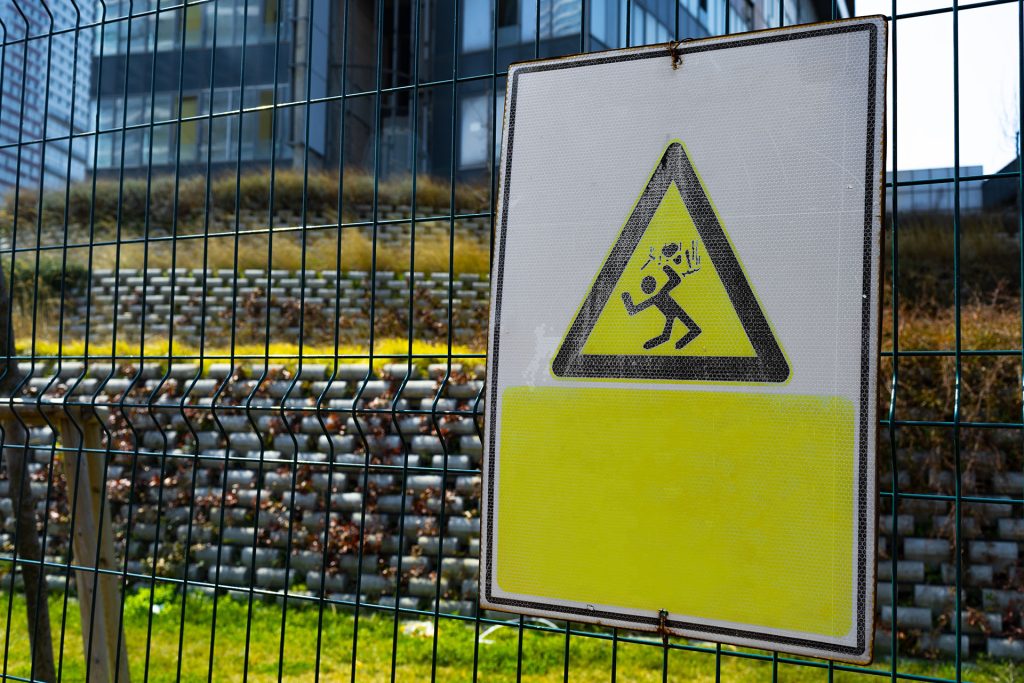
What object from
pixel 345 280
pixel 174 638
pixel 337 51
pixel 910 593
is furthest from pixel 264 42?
pixel 910 593

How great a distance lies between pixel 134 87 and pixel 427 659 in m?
21.3

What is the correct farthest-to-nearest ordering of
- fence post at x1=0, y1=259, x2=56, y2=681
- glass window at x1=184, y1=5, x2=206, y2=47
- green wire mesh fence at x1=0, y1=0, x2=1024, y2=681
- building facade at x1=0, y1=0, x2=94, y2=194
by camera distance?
glass window at x1=184, y1=5, x2=206, y2=47, fence post at x1=0, y1=259, x2=56, y2=681, building facade at x1=0, y1=0, x2=94, y2=194, green wire mesh fence at x1=0, y1=0, x2=1024, y2=681

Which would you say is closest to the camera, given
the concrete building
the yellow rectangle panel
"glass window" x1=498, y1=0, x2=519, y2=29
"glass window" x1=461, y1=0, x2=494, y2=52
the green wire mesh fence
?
the yellow rectangle panel

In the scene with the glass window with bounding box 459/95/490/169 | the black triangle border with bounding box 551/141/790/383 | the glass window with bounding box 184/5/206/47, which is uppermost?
the glass window with bounding box 184/5/206/47

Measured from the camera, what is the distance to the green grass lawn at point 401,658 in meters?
5.32

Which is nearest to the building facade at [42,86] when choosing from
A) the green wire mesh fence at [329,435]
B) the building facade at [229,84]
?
the green wire mesh fence at [329,435]

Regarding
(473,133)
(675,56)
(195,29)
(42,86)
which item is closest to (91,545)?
(42,86)

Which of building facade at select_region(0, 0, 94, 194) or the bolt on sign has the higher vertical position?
building facade at select_region(0, 0, 94, 194)

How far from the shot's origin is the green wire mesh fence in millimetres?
2363

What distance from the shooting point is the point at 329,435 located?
304 cm

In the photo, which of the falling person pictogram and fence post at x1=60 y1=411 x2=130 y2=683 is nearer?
the falling person pictogram

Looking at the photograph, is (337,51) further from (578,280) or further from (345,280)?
(578,280)

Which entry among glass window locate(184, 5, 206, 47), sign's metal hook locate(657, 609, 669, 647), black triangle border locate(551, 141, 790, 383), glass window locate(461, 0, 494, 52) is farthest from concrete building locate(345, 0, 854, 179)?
Result: sign's metal hook locate(657, 609, 669, 647)

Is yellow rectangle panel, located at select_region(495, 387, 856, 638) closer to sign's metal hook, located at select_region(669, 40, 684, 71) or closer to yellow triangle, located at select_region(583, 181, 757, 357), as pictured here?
yellow triangle, located at select_region(583, 181, 757, 357)
